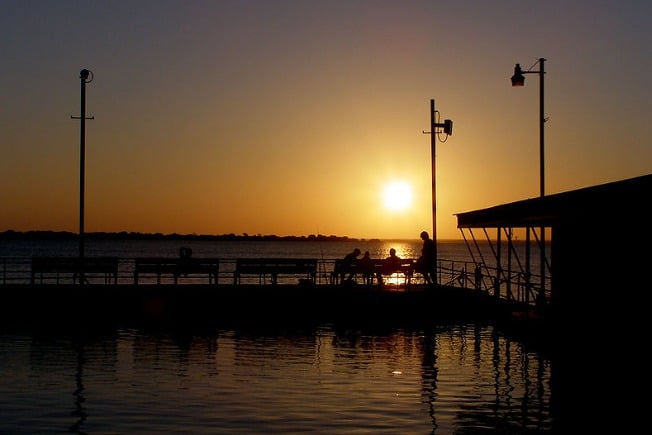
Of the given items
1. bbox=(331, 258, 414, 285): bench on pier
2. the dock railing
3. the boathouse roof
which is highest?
the boathouse roof

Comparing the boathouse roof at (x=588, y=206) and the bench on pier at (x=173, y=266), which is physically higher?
the boathouse roof at (x=588, y=206)

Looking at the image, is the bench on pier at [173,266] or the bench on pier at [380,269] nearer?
the bench on pier at [173,266]

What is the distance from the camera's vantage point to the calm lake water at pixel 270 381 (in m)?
13.6

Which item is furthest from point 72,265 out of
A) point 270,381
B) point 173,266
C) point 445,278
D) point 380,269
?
point 445,278

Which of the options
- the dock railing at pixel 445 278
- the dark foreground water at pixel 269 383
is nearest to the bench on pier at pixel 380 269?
the dock railing at pixel 445 278

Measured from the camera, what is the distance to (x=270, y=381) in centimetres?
1684

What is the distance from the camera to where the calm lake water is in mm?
13578

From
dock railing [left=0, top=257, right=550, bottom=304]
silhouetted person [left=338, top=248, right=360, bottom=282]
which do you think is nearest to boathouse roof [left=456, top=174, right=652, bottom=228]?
dock railing [left=0, top=257, right=550, bottom=304]

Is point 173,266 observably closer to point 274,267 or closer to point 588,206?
point 274,267

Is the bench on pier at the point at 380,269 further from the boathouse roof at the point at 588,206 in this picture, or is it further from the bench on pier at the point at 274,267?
the boathouse roof at the point at 588,206

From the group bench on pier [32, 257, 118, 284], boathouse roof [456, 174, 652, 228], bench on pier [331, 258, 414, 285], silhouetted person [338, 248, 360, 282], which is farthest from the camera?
silhouetted person [338, 248, 360, 282]

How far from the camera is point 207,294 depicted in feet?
92.1

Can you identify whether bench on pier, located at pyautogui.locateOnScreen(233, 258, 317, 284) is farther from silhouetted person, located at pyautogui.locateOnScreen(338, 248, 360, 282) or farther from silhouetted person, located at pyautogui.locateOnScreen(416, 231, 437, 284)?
silhouetted person, located at pyautogui.locateOnScreen(416, 231, 437, 284)

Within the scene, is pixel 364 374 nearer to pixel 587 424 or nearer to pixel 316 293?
pixel 587 424
